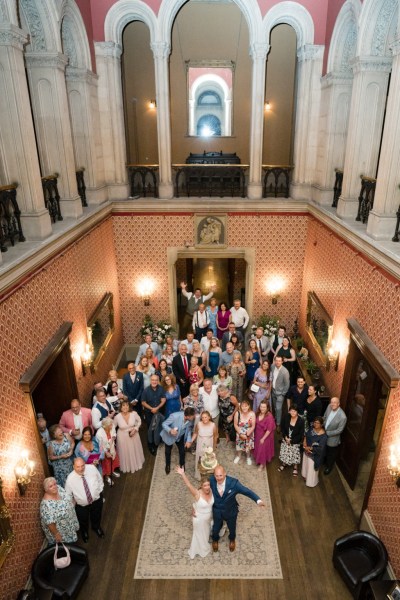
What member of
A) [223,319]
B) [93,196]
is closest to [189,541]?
[223,319]

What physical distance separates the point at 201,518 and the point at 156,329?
608 cm

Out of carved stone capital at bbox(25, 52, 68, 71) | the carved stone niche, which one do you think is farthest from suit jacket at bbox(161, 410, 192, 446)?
carved stone capital at bbox(25, 52, 68, 71)

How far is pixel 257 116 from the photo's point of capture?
1034 centimetres

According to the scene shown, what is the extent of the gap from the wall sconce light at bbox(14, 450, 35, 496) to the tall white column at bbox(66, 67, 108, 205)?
20.4 ft

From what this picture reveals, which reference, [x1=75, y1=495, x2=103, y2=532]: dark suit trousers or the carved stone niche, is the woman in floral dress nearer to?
the carved stone niche

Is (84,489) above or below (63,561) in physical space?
above

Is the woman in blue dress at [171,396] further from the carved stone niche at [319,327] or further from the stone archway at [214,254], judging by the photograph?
the stone archway at [214,254]

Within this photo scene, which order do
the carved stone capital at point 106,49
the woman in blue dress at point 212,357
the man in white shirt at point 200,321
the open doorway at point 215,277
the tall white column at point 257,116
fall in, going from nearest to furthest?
the woman in blue dress at point 212,357, the carved stone capital at point 106,49, the tall white column at point 257,116, the man in white shirt at point 200,321, the open doorway at point 215,277

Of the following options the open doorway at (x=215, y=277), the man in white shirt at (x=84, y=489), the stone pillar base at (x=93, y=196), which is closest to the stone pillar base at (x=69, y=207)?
the stone pillar base at (x=93, y=196)

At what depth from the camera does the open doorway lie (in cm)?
1505

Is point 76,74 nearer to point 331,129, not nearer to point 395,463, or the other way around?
point 331,129

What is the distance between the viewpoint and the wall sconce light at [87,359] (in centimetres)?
815

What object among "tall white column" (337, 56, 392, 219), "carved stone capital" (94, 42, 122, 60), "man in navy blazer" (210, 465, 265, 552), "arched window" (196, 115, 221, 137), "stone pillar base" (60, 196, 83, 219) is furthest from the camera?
"arched window" (196, 115, 221, 137)

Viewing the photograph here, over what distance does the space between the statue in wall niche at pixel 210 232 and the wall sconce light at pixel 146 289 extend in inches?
68.2
